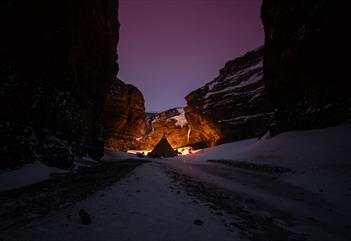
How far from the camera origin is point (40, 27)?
48.9ft

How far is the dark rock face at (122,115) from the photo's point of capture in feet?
180

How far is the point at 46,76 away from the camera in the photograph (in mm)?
15977

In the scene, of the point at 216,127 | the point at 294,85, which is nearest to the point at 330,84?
the point at 294,85

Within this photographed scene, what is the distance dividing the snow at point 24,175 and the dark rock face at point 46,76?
661 mm

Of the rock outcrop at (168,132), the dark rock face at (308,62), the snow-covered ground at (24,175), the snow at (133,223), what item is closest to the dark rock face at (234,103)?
the dark rock face at (308,62)

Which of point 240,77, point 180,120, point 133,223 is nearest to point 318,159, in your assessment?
point 133,223

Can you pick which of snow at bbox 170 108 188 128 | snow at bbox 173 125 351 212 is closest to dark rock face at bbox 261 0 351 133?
snow at bbox 173 125 351 212

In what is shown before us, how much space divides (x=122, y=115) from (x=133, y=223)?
54.8 metres

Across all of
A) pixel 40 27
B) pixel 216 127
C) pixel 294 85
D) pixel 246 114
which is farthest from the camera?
pixel 216 127

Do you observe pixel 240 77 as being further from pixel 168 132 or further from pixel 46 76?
pixel 168 132

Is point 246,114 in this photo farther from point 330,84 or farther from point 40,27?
point 40,27

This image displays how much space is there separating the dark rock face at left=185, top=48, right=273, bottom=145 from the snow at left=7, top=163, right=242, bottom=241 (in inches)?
1537

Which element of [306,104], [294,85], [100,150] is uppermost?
[294,85]

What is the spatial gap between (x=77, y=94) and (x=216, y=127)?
35866 mm
